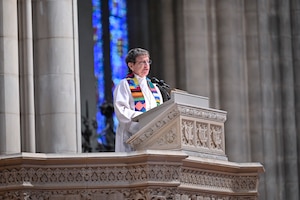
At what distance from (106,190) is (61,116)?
4.75m

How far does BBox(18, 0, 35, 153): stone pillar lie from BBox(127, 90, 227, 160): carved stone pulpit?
12.6ft

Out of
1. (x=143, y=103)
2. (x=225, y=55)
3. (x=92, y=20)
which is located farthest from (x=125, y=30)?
(x=143, y=103)

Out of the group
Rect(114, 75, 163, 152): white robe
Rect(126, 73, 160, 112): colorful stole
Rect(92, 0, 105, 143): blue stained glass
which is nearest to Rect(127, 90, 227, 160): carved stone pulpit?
Rect(114, 75, 163, 152): white robe

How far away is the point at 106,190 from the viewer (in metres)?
12.8

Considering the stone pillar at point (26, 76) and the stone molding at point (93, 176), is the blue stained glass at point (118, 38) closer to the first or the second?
the stone pillar at point (26, 76)

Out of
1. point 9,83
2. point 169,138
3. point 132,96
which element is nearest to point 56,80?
point 9,83

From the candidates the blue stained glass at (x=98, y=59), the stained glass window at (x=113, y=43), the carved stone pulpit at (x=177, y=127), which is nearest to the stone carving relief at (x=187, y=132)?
the carved stone pulpit at (x=177, y=127)

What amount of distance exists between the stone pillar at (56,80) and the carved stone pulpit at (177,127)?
3.68 m

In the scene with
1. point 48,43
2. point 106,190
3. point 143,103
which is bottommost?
point 106,190

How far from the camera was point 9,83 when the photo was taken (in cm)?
1698

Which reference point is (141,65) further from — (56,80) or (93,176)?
(56,80)

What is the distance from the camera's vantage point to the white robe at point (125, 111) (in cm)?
1398

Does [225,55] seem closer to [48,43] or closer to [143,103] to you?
[48,43]

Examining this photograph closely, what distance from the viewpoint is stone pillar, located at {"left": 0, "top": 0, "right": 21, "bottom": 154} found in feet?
55.2
